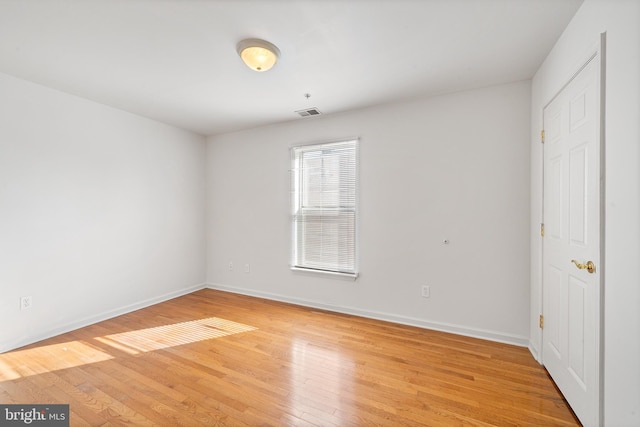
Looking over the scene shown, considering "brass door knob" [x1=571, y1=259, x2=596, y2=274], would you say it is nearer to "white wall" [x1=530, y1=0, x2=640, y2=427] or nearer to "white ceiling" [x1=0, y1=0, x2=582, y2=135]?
"white wall" [x1=530, y1=0, x2=640, y2=427]

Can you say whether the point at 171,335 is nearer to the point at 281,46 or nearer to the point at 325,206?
the point at 325,206

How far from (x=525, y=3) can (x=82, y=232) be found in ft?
14.8

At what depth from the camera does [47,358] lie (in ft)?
7.54

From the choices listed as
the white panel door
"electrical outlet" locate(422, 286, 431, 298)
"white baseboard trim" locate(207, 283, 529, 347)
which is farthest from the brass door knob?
"electrical outlet" locate(422, 286, 431, 298)

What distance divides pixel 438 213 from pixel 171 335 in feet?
10.4

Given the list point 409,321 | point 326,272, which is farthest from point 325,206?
point 409,321

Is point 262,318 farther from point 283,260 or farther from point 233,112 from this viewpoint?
point 233,112

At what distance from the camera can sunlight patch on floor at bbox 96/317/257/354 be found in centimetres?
254

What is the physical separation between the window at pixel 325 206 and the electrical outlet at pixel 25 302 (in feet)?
9.12

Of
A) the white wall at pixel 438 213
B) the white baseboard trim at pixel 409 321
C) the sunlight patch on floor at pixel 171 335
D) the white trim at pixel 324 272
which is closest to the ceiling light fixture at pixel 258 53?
the white wall at pixel 438 213

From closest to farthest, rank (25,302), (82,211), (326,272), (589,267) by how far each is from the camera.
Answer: (589,267) < (25,302) < (82,211) < (326,272)

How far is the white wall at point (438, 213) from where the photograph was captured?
2.57 metres

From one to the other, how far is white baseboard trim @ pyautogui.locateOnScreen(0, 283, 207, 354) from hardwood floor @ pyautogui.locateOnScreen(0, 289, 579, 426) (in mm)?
101

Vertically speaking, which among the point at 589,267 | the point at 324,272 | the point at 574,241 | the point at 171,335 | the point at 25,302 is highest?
the point at 574,241
